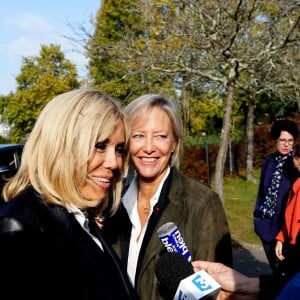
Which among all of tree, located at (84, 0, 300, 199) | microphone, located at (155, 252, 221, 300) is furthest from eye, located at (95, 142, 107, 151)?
tree, located at (84, 0, 300, 199)

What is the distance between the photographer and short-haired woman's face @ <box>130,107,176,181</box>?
3.05 meters

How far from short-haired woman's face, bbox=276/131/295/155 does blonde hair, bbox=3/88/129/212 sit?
134 inches

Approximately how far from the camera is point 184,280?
1.77m

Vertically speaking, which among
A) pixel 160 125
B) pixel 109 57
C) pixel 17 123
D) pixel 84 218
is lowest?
pixel 17 123

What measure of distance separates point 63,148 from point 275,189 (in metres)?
3.42

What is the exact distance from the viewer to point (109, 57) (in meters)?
10.9

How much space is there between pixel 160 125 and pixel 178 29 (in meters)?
7.07

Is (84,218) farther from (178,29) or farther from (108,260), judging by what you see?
(178,29)

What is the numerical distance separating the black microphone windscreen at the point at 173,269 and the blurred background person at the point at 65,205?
0.16m

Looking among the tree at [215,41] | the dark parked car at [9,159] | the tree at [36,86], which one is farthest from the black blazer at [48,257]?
the tree at [36,86]

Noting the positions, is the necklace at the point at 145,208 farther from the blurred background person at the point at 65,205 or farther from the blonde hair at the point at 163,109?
the blurred background person at the point at 65,205

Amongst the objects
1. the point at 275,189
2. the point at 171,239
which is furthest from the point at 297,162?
the point at 171,239

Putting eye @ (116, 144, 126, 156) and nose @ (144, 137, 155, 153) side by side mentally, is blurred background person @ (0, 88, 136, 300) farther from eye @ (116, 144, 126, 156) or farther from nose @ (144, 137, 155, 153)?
nose @ (144, 137, 155, 153)

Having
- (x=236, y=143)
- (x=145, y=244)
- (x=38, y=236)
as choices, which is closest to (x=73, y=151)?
(x=38, y=236)
